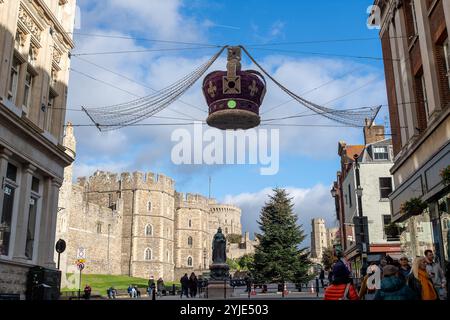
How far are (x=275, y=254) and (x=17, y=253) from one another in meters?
28.1

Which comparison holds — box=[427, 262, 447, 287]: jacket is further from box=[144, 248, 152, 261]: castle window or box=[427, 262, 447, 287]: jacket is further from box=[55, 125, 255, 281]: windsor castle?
box=[144, 248, 152, 261]: castle window

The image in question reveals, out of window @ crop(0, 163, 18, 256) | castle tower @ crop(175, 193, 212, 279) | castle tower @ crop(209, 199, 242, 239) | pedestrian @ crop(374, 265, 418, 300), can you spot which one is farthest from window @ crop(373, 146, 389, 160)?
castle tower @ crop(209, 199, 242, 239)

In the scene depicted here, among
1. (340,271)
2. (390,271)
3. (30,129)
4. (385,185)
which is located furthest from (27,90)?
(385,185)

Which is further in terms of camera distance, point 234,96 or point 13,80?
point 13,80

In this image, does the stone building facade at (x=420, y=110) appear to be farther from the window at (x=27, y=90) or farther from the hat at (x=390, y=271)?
the window at (x=27, y=90)

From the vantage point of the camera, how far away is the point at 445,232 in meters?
13.5

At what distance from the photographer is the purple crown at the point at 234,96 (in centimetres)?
941

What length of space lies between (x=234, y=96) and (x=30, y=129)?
9.33m

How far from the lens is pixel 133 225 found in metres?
80.9

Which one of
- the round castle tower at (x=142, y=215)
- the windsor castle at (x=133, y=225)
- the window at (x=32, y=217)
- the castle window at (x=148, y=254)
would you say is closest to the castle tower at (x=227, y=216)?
the windsor castle at (x=133, y=225)

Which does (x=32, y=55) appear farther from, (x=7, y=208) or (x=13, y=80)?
(x=7, y=208)

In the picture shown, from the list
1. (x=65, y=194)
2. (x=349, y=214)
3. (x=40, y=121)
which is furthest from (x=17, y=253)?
(x=65, y=194)

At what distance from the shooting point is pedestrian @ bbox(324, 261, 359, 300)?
7.92 m
